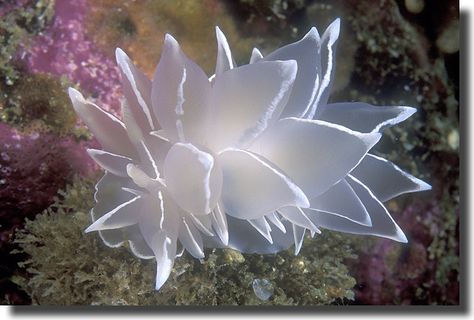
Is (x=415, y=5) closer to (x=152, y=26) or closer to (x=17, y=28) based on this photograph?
(x=152, y=26)

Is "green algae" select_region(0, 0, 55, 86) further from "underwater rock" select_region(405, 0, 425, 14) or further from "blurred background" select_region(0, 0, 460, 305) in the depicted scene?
"underwater rock" select_region(405, 0, 425, 14)

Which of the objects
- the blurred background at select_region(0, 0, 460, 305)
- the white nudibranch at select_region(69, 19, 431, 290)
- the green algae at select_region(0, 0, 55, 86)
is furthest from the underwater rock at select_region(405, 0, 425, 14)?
the green algae at select_region(0, 0, 55, 86)

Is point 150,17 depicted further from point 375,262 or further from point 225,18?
point 375,262

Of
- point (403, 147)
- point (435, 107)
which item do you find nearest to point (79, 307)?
point (403, 147)

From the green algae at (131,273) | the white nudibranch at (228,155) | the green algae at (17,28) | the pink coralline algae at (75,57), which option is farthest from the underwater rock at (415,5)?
the green algae at (17,28)

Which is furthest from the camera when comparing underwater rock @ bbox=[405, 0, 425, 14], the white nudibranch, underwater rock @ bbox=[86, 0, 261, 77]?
underwater rock @ bbox=[405, 0, 425, 14]

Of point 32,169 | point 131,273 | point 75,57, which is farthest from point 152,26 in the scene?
point 131,273

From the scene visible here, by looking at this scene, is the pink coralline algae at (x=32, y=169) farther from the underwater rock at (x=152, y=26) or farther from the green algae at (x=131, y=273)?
the underwater rock at (x=152, y=26)
